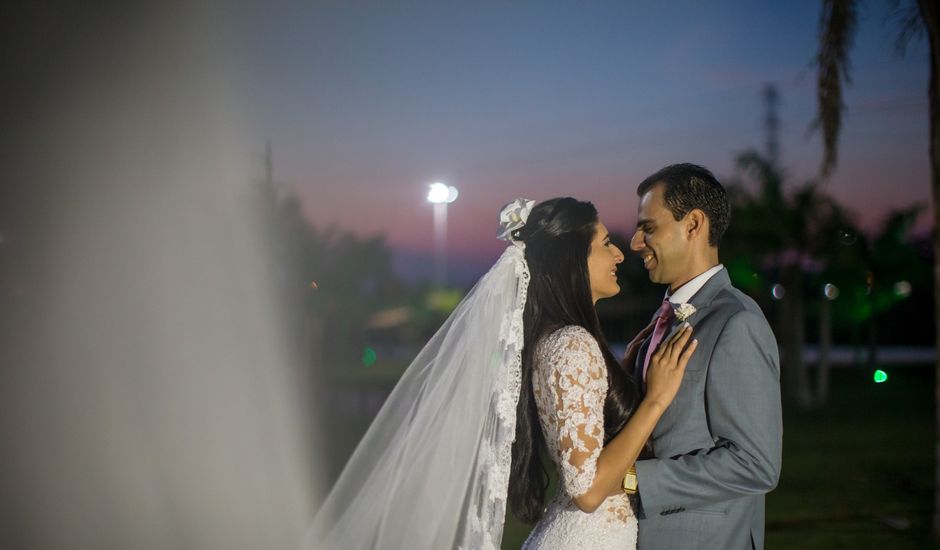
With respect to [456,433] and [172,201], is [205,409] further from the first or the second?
[456,433]

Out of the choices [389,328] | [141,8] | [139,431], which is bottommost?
[389,328]

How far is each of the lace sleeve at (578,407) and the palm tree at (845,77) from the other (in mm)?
5230

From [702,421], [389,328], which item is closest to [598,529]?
[702,421]

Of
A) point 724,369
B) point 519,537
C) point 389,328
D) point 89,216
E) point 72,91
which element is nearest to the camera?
point 724,369

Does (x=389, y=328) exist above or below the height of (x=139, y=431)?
below

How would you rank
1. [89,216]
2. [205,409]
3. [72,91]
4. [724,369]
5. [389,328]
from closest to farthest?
[724,369] → [72,91] → [89,216] → [205,409] → [389,328]

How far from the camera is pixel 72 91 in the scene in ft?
34.9

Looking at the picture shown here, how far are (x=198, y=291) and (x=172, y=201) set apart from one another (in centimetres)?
179

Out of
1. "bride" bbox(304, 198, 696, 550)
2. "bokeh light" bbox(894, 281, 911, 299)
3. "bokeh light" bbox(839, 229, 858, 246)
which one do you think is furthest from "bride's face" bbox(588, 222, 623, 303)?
"bokeh light" bbox(894, 281, 911, 299)

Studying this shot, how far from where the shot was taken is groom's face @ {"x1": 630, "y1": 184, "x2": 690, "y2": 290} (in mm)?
3182

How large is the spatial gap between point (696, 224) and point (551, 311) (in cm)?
66

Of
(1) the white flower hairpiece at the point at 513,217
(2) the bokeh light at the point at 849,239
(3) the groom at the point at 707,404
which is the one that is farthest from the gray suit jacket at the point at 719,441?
(2) the bokeh light at the point at 849,239

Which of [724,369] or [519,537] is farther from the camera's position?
[519,537]

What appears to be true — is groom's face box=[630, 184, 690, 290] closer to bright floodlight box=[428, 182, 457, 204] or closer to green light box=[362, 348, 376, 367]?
bright floodlight box=[428, 182, 457, 204]
